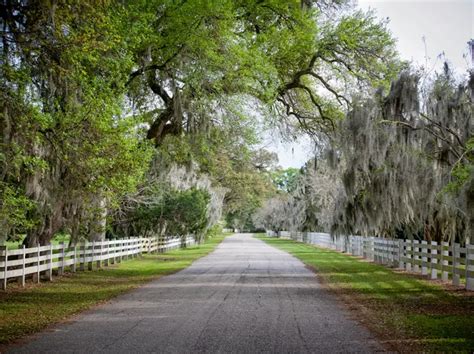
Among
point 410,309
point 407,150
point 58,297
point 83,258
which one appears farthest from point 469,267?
point 83,258

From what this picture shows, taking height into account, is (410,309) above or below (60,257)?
below

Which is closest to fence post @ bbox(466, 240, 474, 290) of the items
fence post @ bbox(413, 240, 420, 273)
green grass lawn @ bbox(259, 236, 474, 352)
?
green grass lawn @ bbox(259, 236, 474, 352)

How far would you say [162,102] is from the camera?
19.0m

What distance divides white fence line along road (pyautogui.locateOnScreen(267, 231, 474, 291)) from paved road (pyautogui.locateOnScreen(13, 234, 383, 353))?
3.53 m

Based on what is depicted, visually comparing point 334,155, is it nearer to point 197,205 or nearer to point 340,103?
point 340,103

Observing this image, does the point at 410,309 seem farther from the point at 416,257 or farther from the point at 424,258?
the point at 416,257

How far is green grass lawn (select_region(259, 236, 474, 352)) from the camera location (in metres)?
7.46

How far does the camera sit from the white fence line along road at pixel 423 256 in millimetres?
13582

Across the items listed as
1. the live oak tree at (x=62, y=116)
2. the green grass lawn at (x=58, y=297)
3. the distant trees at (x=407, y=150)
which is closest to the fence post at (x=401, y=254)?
the distant trees at (x=407, y=150)

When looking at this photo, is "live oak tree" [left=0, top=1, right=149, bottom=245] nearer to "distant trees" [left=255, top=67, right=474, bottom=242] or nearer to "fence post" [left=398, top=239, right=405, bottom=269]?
"distant trees" [left=255, top=67, right=474, bottom=242]

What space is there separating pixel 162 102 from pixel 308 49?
5039 millimetres

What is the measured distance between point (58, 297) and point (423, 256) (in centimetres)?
1084

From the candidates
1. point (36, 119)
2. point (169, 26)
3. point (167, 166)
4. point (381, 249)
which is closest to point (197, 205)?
point (167, 166)

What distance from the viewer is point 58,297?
11648 millimetres
